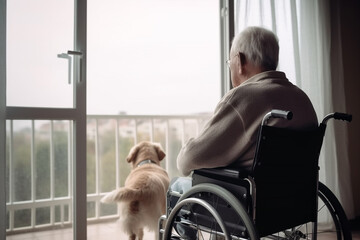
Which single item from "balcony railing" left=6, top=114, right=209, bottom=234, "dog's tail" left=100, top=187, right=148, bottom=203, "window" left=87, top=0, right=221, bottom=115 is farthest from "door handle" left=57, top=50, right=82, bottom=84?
"window" left=87, top=0, right=221, bottom=115

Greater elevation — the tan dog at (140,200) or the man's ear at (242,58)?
the man's ear at (242,58)

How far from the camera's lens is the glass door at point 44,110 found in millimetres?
1739

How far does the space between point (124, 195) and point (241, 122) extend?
0.95 m

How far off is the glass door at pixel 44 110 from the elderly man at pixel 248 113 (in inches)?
32.6

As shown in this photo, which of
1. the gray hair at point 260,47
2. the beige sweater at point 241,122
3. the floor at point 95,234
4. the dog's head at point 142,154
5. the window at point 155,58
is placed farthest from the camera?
the window at point 155,58

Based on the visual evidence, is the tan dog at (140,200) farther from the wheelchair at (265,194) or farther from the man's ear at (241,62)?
the man's ear at (241,62)

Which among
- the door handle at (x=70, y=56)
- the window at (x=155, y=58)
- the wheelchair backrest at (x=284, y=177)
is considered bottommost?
the wheelchair backrest at (x=284, y=177)

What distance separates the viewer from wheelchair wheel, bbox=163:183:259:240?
108cm

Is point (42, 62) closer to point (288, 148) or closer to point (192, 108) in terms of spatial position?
point (288, 148)

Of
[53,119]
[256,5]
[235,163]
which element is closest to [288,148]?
[235,163]

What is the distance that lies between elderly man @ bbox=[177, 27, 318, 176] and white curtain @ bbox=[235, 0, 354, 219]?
1.09 meters

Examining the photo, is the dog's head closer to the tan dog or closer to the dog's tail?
the tan dog

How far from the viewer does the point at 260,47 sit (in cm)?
133

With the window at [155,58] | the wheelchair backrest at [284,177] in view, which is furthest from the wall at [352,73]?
the wheelchair backrest at [284,177]
